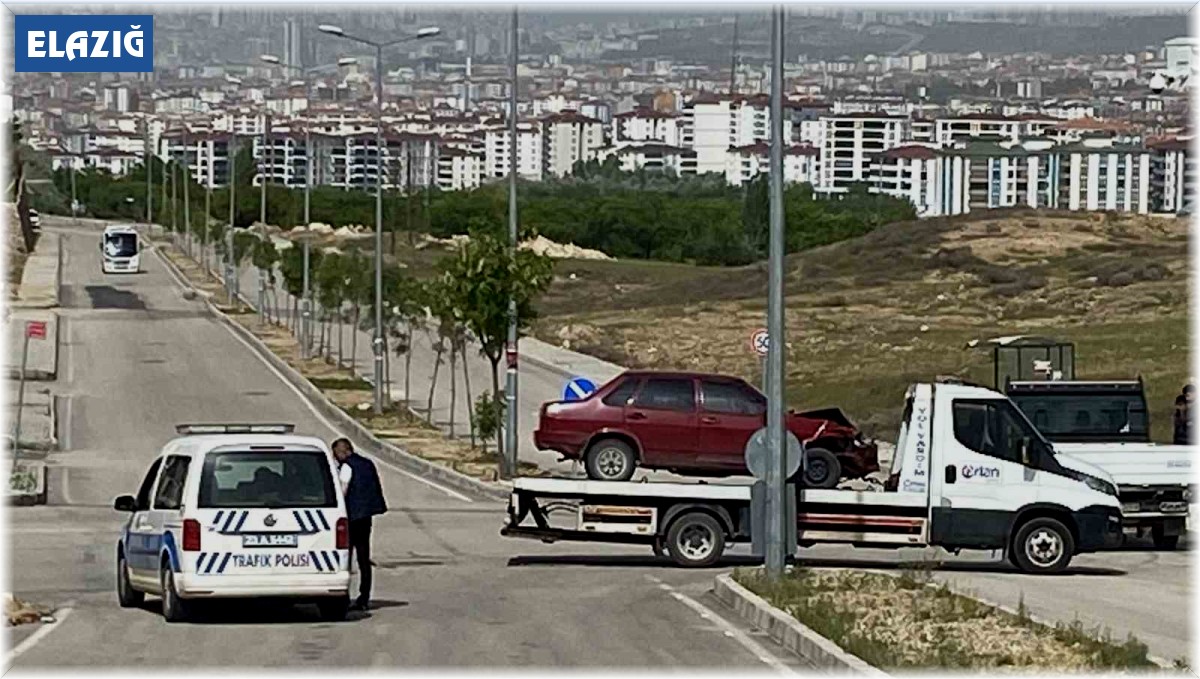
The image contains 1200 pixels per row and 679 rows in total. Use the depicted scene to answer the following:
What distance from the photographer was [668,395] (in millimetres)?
32812

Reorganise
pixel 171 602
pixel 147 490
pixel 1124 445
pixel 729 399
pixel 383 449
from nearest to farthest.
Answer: pixel 171 602
pixel 147 490
pixel 1124 445
pixel 729 399
pixel 383 449

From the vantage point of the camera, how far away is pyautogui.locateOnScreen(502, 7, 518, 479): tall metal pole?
→ 3741 cm

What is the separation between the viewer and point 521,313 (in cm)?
3888

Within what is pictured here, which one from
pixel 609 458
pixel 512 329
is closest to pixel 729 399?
pixel 609 458

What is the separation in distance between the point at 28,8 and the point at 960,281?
64399 mm

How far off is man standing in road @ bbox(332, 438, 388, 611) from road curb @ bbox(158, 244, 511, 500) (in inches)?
612

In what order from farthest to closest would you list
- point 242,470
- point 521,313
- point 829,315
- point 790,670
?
point 829,315, point 521,313, point 242,470, point 790,670

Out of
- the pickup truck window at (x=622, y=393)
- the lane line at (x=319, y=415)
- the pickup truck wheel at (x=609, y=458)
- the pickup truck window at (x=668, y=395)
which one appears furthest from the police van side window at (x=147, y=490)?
the lane line at (x=319, y=415)

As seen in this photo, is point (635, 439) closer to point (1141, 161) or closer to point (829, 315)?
point (829, 315)

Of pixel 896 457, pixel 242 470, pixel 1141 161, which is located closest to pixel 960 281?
pixel 896 457

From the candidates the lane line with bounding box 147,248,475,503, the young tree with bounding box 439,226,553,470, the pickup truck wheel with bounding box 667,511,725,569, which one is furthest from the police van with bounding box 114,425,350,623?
the young tree with bounding box 439,226,553,470

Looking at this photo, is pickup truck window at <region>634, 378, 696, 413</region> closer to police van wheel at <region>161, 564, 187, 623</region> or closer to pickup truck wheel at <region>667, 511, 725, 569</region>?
pickup truck wheel at <region>667, 511, 725, 569</region>

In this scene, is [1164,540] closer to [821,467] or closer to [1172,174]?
[821,467]

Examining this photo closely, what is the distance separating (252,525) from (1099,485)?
1067cm
